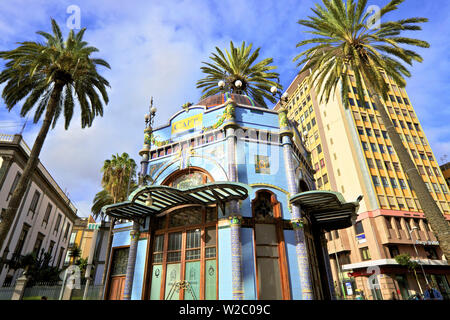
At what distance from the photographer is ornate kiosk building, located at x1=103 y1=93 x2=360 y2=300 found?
13.8 m

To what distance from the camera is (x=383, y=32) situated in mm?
17766

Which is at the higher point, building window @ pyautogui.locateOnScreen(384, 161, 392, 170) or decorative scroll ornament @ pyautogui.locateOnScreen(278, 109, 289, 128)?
building window @ pyautogui.locateOnScreen(384, 161, 392, 170)

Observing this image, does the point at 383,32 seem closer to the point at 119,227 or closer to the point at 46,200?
the point at 119,227

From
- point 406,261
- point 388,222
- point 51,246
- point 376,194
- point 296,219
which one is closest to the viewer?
point 296,219

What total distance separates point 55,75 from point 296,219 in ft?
64.1

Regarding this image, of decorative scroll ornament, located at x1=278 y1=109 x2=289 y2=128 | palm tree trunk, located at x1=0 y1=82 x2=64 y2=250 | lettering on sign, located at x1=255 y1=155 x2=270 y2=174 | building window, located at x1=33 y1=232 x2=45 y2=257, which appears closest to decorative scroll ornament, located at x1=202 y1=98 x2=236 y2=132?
lettering on sign, located at x1=255 y1=155 x2=270 y2=174

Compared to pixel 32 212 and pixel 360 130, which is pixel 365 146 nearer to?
pixel 360 130

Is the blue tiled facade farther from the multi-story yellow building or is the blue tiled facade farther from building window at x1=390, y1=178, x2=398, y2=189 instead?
building window at x1=390, y1=178, x2=398, y2=189

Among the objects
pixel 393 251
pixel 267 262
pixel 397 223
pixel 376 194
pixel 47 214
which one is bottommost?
pixel 267 262

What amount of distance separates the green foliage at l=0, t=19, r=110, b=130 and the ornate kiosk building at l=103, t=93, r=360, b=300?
23.2 feet

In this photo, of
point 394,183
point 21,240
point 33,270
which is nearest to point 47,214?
point 21,240

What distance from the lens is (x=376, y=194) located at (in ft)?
140

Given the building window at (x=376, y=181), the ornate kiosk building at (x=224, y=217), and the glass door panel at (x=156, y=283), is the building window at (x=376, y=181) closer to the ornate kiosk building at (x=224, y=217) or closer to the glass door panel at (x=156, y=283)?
the ornate kiosk building at (x=224, y=217)
